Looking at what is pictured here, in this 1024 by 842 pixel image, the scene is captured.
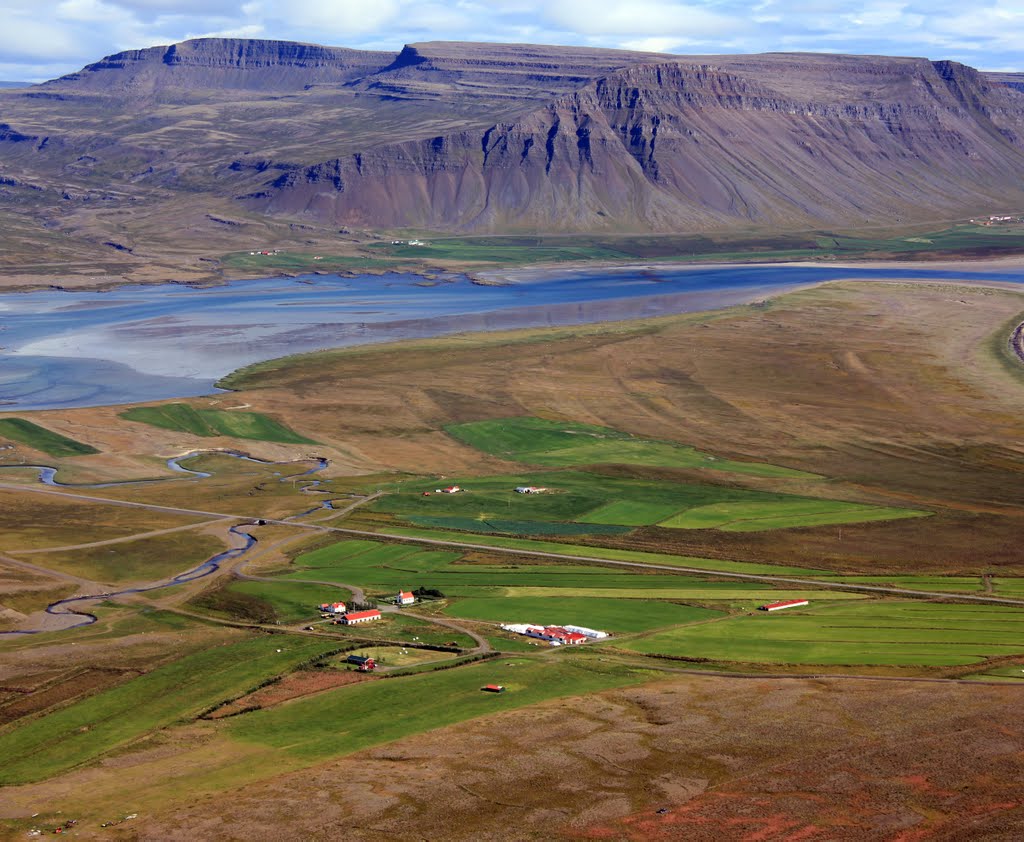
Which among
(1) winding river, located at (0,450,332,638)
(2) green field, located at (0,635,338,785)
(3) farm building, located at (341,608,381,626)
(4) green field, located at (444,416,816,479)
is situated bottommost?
(1) winding river, located at (0,450,332,638)

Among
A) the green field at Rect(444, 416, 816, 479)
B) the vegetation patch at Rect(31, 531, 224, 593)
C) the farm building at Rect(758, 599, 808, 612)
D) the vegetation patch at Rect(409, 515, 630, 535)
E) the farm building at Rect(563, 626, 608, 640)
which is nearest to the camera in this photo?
the farm building at Rect(563, 626, 608, 640)

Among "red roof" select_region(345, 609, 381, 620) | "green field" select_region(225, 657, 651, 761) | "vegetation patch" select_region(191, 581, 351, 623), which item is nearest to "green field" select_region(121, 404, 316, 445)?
"vegetation patch" select_region(191, 581, 351, 623)

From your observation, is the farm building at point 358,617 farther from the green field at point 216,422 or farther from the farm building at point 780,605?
the green field at point 216,422

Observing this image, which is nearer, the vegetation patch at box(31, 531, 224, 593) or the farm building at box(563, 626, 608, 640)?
the farm building at box(563, 626, 608, 640)

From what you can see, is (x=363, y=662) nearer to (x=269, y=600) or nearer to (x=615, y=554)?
(x=269, y=600)

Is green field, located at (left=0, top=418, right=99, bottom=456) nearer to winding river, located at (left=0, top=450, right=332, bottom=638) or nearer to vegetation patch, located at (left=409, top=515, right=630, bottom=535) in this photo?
winding river, located at (left=0, top=450, right=332, bottom=638)

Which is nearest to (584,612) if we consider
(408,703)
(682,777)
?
(408,703)
